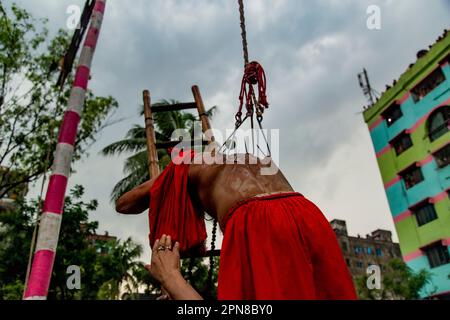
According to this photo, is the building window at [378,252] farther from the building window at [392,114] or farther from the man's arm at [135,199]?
the man's arm at [135,199]

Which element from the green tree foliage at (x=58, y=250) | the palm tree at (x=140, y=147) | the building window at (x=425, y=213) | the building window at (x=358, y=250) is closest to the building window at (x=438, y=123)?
the building window at (x=425, y=213)

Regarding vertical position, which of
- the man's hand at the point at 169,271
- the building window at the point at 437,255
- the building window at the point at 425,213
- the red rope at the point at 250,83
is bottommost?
the man's hand at the point at 169,271

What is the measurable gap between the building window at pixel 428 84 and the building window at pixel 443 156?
139 inches

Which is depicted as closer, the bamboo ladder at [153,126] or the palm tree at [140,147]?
the bamboo ladder at [153,126]

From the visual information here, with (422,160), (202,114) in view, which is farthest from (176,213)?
(422,160)

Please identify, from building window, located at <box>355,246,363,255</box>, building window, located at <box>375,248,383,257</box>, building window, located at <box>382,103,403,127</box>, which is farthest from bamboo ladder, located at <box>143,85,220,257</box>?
building window, located at <box>375,248,383,257</box>

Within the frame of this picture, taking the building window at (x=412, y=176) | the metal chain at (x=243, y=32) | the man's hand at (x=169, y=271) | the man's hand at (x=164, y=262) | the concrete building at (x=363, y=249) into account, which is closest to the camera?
the man's hand at (x=169, y=271)

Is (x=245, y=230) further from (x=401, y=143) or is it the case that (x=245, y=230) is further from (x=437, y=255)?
(x=401, y=143)

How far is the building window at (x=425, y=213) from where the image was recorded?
70.5 ft
